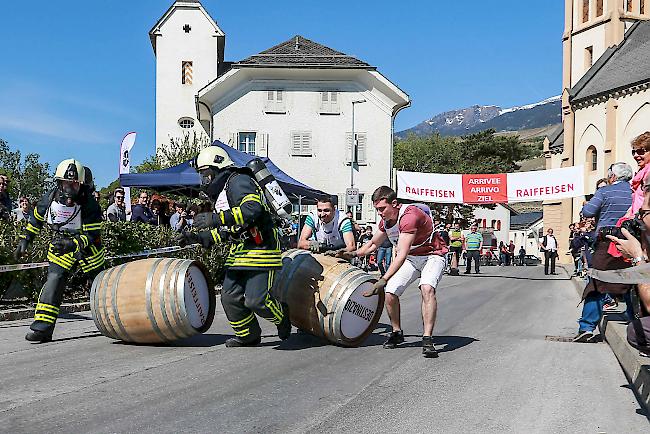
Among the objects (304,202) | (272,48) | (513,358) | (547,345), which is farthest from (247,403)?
(272,48)

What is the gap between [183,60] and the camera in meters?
60.5

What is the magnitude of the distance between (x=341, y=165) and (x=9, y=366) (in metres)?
42.4

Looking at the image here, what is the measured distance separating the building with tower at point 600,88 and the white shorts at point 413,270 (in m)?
35.9

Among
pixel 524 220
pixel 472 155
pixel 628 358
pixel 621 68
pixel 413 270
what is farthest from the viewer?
pixel 524 220

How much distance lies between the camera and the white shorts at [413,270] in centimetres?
816

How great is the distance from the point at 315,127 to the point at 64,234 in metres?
40.8

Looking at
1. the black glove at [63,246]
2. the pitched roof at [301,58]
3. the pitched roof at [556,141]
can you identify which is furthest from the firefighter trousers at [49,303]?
the pitched roof at [556,141]

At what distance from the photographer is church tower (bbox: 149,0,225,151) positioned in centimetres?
6044

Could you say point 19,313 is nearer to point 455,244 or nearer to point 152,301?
point 152,301

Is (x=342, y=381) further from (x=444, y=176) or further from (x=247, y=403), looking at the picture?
(x=444, y=176)

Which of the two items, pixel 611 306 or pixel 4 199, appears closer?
pixel 611 306

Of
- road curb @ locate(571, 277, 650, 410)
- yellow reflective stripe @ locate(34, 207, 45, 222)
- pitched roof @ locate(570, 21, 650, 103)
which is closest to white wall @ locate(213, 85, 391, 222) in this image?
pitched roof @ locate(570, 21, 650, 103)

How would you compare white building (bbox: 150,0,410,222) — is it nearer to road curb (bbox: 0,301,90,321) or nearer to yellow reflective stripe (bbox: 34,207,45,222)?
road curb (bbox: 0,301,90,321)

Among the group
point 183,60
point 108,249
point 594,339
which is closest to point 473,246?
point 108,249
